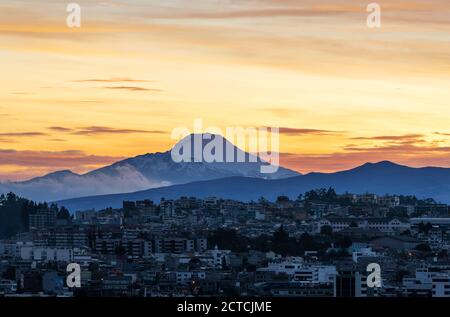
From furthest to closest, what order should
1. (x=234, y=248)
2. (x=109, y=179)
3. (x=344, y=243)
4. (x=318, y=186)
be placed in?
(x=318, y=186) → (x=109, y=179) → (x=234, y=248) → (x=344, y=243)

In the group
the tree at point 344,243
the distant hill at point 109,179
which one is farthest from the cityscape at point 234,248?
the distant hill at point 109,179

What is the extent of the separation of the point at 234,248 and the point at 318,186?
25300mm

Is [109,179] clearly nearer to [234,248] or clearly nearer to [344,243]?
[234,248]

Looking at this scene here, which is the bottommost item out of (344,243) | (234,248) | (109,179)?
(234,248)

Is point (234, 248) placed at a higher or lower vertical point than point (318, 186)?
lower

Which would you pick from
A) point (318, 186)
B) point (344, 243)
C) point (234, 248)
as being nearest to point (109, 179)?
point (318, 186)

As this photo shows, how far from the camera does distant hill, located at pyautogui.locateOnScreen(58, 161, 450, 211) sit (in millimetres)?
72250

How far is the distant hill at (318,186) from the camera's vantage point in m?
72.2

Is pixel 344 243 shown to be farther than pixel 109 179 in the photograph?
No

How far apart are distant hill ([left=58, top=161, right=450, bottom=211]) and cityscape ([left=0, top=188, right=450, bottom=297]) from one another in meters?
5.22

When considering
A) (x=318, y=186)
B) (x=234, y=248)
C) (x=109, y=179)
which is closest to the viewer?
(x=234, y=248)

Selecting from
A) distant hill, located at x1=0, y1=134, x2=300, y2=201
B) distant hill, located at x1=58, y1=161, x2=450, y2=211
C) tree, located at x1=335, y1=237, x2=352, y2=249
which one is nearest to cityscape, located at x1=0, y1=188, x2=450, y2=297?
tree, located at x1=335, y1=237, x2=352, y2=249

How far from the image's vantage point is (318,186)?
73062 millimetres
